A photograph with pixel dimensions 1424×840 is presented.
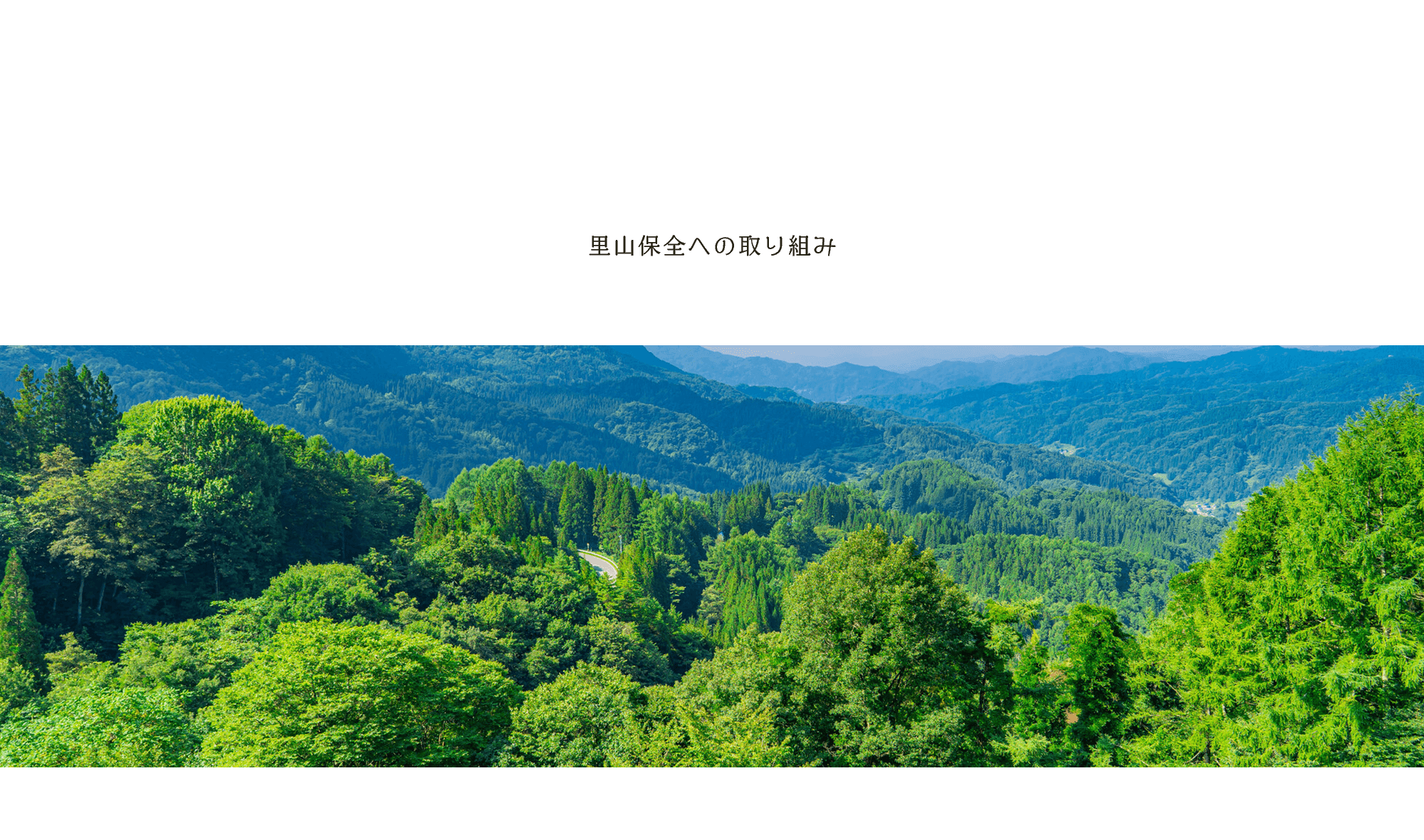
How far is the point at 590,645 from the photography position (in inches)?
1174

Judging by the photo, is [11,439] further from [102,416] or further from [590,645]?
[590,645]

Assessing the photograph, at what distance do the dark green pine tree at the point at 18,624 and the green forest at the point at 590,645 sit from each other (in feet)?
0.32

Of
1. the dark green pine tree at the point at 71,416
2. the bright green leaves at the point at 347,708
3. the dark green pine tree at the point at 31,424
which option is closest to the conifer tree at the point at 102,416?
the dark green pine tree at the point at 71,416

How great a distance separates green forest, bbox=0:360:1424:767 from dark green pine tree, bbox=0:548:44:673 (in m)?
0.10

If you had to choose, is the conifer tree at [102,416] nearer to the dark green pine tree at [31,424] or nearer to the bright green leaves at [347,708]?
the dark green pine tree at [31,424]

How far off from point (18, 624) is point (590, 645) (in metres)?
17.7

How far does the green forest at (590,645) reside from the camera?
1105cm

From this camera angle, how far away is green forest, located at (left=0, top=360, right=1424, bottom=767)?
11055 mm

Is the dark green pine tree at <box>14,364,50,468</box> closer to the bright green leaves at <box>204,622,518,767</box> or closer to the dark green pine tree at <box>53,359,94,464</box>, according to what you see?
the dark green pine tree at <box>53,359,94,464</box>
